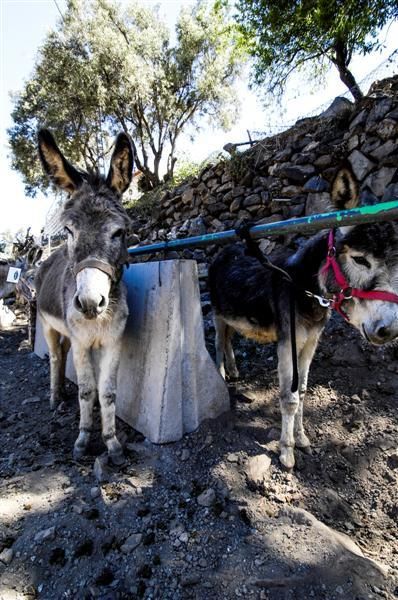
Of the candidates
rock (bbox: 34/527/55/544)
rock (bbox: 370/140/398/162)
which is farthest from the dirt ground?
rock (bbox: 370/140/398/162)

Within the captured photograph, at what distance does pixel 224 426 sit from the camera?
2910 millimetres

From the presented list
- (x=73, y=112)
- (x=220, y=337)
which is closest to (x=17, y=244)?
(x=73, y=112)

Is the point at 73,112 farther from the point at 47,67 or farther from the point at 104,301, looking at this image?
the point at 104,301

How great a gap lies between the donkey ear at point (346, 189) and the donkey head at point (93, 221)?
151 cm

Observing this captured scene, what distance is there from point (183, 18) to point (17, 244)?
14.7 meters

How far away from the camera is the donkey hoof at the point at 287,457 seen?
8.23 ft

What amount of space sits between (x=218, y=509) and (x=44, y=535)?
41.1 inches

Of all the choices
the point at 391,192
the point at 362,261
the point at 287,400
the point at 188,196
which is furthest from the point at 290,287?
the point at 188,196

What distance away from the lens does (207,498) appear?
7.27ft

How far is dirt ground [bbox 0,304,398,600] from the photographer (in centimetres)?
170

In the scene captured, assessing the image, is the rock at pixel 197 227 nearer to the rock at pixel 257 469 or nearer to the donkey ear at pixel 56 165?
the donkey ear at pixel 56 165

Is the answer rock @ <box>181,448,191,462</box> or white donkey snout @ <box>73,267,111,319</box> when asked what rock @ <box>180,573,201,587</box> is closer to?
rock @ <box>181,448,191,462</box>

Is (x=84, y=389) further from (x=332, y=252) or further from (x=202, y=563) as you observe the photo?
(x=332, y=252)

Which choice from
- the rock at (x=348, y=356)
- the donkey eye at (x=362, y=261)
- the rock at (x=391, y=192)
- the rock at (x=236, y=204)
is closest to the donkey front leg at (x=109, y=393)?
the donkey eye at (x=362, y=261)
